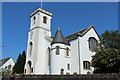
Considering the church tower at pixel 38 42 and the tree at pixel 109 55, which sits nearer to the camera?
the tree at pixel 109 55

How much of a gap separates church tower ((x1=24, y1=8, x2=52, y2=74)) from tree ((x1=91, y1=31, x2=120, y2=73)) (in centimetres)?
1345

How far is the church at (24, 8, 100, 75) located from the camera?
98.4 ft

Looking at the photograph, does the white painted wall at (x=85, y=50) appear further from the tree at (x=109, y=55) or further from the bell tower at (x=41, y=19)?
the bell tower at (x=41, y=19)

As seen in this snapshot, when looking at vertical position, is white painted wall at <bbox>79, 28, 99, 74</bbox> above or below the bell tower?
below

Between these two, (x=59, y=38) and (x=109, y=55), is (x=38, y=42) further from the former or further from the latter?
(x=109, y=55)

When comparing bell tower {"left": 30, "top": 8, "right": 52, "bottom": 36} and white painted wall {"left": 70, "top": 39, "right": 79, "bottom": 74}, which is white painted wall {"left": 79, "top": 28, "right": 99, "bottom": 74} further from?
bell tower {"left": 30, "top": 8, "right": 52, "bottom": 36}

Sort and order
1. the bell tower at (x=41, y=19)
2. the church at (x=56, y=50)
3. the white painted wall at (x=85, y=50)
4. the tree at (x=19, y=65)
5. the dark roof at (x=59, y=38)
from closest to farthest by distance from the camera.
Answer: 1. the church at (x=56, y=50)
2. the white painted wall at (x=85, y=50)
3. the dark roof at (x=59, y=38)
4. the bell tower at (x=41, y=19)
5. the tree at (x=19, y=65)

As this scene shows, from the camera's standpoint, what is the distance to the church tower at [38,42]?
32.7 meters

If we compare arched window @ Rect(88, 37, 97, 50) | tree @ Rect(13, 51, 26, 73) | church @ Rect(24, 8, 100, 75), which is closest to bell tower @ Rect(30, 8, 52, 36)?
church @ Rect(24, 8, 100, 75)

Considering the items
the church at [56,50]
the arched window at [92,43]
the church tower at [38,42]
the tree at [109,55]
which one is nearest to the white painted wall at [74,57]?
the church at [56,50]

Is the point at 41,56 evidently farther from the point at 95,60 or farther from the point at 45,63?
the point at 95,60

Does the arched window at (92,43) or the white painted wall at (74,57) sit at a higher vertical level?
the arched window at (92,43)

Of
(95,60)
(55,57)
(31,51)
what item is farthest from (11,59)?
(95,60)

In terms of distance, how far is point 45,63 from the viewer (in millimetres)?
33250
